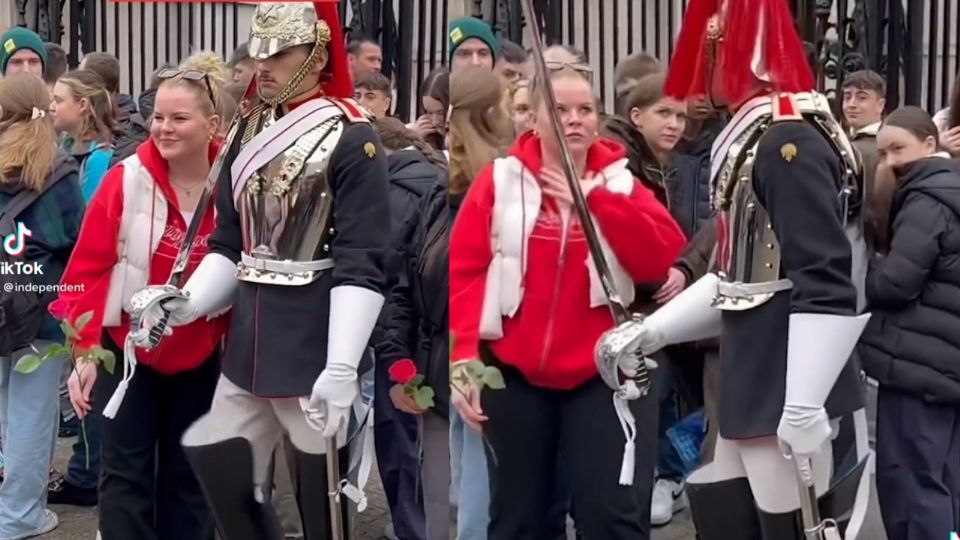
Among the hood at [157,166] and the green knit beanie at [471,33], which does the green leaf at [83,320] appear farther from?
the green knit beanie at [471,33]

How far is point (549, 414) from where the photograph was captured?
2809mm

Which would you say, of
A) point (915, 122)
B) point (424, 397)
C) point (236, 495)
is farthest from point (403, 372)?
point (915, 122)

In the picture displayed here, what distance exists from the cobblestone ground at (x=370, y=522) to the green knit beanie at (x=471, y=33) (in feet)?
3.04

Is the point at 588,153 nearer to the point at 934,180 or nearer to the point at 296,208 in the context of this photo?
the point at 296,208

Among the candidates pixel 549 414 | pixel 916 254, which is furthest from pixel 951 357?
pixel 549 414

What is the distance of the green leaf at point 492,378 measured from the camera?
8.95 feet

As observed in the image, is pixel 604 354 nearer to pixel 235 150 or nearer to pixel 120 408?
pixel 235 150

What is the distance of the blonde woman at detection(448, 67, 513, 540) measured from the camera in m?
2.66

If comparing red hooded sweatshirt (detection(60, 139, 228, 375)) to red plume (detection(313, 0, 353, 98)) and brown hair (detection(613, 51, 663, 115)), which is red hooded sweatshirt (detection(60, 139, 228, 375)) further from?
brown hair (detection(613, 51, 663, 115))

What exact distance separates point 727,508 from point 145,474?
1.42 m

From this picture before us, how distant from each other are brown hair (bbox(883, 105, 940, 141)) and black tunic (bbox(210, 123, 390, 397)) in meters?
1.34

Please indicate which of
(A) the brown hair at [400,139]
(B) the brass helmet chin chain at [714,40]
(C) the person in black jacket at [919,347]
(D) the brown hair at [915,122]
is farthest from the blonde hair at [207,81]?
(C) the person in black jacket at [919,347]

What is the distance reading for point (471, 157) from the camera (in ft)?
8.83

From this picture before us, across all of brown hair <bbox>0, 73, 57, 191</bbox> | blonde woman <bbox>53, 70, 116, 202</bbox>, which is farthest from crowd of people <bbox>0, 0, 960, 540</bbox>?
brown hair <bbox>0, 73, 57, 191</bbox>
